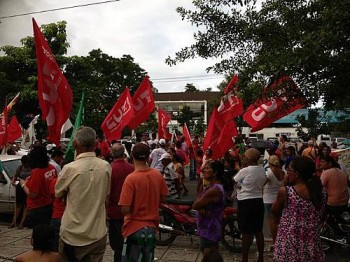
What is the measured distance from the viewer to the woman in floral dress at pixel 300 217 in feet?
12.7

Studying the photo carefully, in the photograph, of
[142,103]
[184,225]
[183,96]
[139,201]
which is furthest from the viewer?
[183,96]

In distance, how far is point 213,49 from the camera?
6.91 m

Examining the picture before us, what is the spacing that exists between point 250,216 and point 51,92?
12.2 feet

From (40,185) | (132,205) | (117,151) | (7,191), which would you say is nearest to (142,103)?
(7,191)

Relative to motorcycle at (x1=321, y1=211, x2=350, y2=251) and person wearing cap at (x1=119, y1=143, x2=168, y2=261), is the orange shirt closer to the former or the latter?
person wearing cap at (x1=119, y1=143, x2=168, y2=261)

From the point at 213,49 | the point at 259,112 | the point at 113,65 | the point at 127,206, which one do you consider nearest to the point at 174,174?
the point at 259,112

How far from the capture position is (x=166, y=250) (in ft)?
24.8

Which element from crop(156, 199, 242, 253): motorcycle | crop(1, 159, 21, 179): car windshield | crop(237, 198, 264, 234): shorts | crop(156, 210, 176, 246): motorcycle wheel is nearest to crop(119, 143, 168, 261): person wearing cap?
crop(237, 198, 264, 234): shorts

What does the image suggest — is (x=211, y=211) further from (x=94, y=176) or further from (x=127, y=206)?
(x=94, y=176)

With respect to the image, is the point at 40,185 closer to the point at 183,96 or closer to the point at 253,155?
the point at 253,155

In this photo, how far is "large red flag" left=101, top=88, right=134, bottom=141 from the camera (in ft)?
36.6

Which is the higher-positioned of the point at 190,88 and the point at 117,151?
the point at 190,88

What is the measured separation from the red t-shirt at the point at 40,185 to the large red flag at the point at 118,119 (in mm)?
5474

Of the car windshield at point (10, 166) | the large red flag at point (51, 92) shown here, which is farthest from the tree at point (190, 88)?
the large red flag at point (51, 92)
